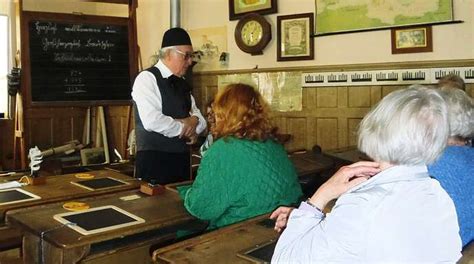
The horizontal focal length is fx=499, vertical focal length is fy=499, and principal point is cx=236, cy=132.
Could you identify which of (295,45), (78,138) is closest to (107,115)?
(78,138)

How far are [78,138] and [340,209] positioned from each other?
536cm

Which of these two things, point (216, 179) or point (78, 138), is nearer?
point (216, 179)

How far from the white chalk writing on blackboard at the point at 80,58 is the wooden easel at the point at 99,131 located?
107cm

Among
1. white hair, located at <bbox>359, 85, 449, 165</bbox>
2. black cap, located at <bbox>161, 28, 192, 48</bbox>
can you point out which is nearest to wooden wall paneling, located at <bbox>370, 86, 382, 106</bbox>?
black cap, located at <bbox>161, 28, 192, 48</bbox>

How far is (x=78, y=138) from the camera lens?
6023mm

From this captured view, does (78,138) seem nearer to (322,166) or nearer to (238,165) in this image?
(322,166)

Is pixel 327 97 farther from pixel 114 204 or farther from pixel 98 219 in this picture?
pixel 98 219

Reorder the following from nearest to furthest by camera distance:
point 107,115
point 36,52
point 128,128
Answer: point 36,52 < point 128,128 < point 107,115

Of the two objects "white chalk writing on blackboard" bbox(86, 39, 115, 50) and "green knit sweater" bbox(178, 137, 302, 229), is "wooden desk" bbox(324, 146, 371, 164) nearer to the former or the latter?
"green knit sweater" bbox(178, 137, 302, 229)

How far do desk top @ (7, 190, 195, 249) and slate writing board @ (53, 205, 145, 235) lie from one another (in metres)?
0.03

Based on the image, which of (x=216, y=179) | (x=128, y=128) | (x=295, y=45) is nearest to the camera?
(x=216, y=179)

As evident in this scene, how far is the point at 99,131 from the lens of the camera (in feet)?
19.4

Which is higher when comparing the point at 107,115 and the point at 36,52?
the point at 36,52

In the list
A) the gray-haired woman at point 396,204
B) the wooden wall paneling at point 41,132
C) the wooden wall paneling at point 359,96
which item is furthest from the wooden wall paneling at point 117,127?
the gray-haired woman at point 396,204
